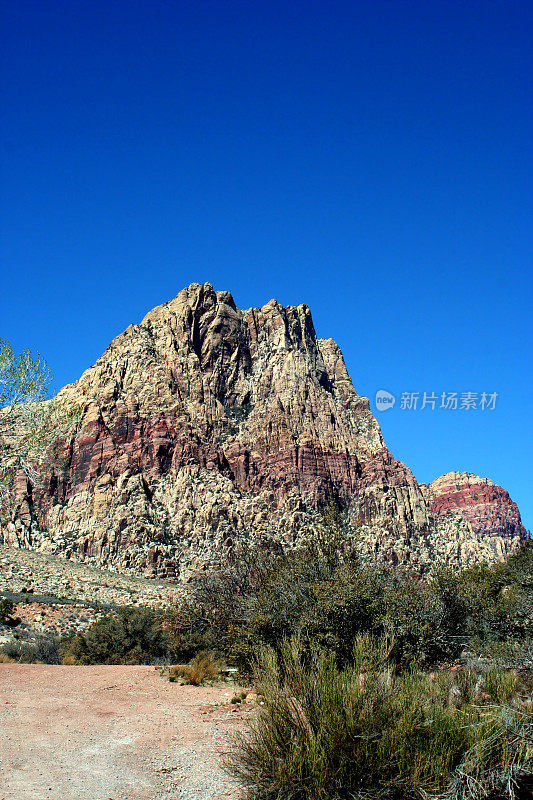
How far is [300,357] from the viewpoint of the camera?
11019 centimetres

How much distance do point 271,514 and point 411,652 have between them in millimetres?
72343

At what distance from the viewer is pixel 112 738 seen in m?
9.94

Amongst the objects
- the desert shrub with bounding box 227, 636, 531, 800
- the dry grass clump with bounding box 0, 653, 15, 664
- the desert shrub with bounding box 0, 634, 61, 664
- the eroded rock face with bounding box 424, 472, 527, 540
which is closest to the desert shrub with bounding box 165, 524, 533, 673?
the desert shrub with bounding box 227, 636, 531, 800

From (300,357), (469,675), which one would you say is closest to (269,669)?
(469,675)

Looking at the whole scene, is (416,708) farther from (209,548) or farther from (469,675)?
(209,548)

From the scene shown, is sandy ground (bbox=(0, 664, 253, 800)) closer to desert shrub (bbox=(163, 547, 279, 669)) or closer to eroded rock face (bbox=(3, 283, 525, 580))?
desert shrub (bbox=(163, 547, 279, 669))

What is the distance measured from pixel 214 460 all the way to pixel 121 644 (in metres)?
67.0

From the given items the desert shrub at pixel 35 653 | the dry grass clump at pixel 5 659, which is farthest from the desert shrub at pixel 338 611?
the dry grass clump at pixel 5 659

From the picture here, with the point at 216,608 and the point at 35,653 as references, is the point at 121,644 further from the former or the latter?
the point at 216,608

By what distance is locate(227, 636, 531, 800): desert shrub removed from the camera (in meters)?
6.45

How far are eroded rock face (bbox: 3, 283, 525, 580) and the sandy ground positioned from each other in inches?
2243

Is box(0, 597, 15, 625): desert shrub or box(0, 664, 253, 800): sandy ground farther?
box(0, 597, 15, 625): desert shrub

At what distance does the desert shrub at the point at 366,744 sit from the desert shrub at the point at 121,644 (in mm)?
16844

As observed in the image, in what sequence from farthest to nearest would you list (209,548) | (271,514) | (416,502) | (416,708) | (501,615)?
1. (416,502)
2. (271,514)
3. (209,548)
4. (501,615)
5. (416,708)
